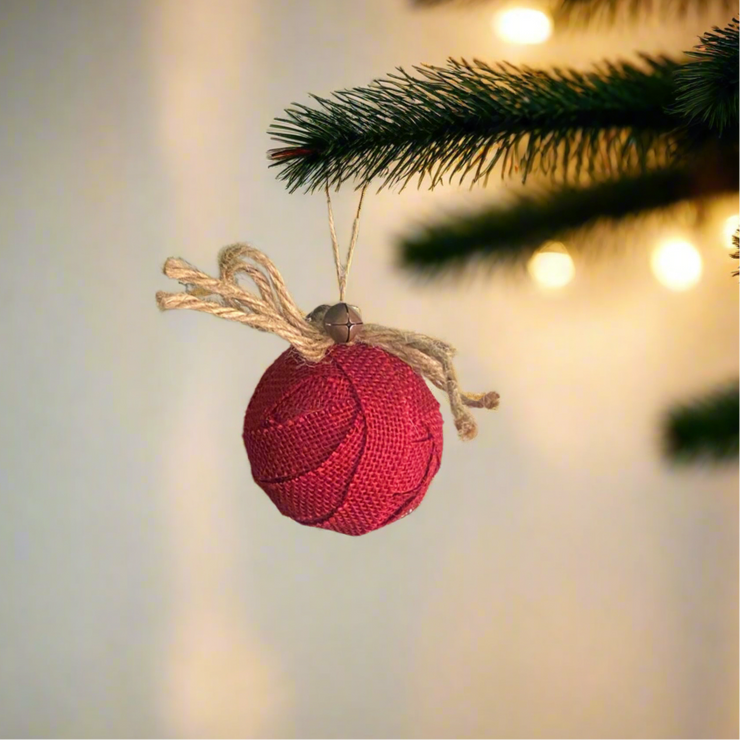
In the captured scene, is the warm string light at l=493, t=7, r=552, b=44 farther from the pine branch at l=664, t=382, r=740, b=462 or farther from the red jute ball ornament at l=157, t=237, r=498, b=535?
the pine branch at l=664, t=382, r=740, b=462

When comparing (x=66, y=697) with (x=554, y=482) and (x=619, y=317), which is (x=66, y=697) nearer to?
(x=554, y=482)

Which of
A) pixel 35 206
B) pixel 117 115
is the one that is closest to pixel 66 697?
pixel 35 206

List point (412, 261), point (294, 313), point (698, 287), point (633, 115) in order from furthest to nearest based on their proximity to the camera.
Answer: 1. point (698, 287)
2. point (412, 261)
3. point (294, 313)
4. point (633, 115)

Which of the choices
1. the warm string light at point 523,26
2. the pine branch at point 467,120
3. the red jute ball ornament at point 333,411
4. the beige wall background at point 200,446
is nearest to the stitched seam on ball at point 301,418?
the red jute ball ornament at point 333,411

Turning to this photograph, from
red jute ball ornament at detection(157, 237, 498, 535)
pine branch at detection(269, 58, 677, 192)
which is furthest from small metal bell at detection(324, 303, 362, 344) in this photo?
pine branch at detection(269, 58, 677, 192)

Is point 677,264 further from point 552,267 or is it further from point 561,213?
point 561,213

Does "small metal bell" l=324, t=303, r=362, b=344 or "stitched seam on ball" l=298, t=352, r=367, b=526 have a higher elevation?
"small metal bell" l=324, t=303, r=362, b=344

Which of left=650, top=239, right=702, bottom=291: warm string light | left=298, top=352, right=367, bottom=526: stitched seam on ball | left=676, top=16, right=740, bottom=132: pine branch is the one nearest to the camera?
left=676, top=16, right=740, bottom=132: pine branch
